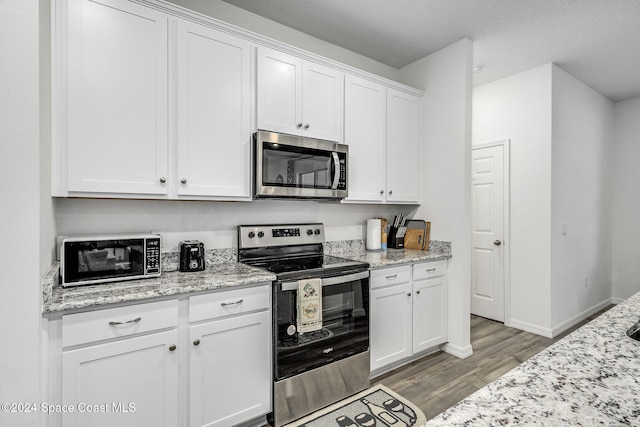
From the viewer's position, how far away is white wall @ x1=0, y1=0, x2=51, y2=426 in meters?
1.28

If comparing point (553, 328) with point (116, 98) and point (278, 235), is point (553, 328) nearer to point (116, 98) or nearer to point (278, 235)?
point (278, 235)

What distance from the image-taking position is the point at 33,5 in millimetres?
1308

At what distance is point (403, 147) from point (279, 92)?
1358mm

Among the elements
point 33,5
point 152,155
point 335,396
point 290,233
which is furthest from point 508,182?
point 33,5

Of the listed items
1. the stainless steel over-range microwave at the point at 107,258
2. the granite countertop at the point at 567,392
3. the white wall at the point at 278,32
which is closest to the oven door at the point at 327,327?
the stainless steel over-range microwave at the point at 107,258

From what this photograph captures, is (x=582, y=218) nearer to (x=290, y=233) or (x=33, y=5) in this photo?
(x=290, y=233)

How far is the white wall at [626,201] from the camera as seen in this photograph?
174 inches

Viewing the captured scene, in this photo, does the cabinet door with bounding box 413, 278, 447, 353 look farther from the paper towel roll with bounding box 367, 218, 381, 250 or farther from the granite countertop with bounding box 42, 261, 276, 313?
the granite countertop with bounding box 42, 261, 276, 313

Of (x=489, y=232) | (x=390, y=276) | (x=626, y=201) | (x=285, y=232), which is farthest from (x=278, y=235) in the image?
(x=626, y=201)

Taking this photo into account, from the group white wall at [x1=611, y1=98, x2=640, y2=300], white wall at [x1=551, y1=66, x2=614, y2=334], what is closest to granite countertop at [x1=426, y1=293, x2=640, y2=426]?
white wall at [x1=551, y1=66, x2=614, y2=334]

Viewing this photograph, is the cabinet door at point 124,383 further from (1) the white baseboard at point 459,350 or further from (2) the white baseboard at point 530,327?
(2) the white baseboard at point 530,327

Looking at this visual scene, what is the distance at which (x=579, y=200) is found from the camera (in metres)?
3.92

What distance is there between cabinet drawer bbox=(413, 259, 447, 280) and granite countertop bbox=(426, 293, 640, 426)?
185 cm

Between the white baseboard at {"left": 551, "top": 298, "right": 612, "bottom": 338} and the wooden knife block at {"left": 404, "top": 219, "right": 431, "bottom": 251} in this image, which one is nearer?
the wooden knife block at {"left": 404, "top": 219, "right": 431, "bottom": 251}
